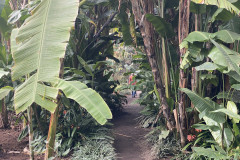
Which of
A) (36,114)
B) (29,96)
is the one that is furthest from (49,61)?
(36,114)

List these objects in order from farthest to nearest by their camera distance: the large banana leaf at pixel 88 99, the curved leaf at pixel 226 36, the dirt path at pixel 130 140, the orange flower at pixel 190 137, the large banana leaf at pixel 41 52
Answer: the dirt path at pixel 130 140, the orange flower at pixel 190 137, the curved leaf at pixel 226 36, the large banana leaf at pixel 88 99, the large banana leaf at pixel 41 52

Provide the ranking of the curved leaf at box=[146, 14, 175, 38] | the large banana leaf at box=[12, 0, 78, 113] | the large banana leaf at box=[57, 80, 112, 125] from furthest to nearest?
the curved leaf at box=[146, 14, 175, 38]
the large banana leaf at box=[57, 80, 112, 125]
the large banana leaf at box=[12, 0, 78, 113]

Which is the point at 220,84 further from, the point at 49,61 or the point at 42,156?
the point at 42,156

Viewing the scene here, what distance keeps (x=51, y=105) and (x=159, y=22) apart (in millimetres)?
2169

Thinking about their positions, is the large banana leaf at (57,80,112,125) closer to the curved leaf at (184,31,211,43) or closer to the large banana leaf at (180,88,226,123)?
the large banana leaf at (180,88,226,123)

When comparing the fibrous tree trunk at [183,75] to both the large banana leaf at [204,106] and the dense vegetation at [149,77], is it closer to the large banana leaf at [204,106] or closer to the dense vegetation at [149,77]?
the dense vegetation at [149,77]

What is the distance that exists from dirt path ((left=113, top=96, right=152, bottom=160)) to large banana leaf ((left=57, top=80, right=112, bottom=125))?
5.25ft

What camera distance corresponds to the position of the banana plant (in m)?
2.03

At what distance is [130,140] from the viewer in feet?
15.6

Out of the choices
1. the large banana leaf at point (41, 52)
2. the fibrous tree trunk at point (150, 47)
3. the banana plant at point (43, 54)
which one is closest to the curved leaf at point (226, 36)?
the fibrous tree trunk at point (150, 47)

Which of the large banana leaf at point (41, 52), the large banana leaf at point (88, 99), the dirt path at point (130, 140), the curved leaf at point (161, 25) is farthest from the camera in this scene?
the dirt path at point (130, 140)

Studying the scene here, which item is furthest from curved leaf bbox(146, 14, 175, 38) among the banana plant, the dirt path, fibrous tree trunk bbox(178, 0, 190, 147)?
the dirt path

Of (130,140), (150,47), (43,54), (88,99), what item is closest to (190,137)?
(130,140)

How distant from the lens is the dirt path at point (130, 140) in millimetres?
4094
